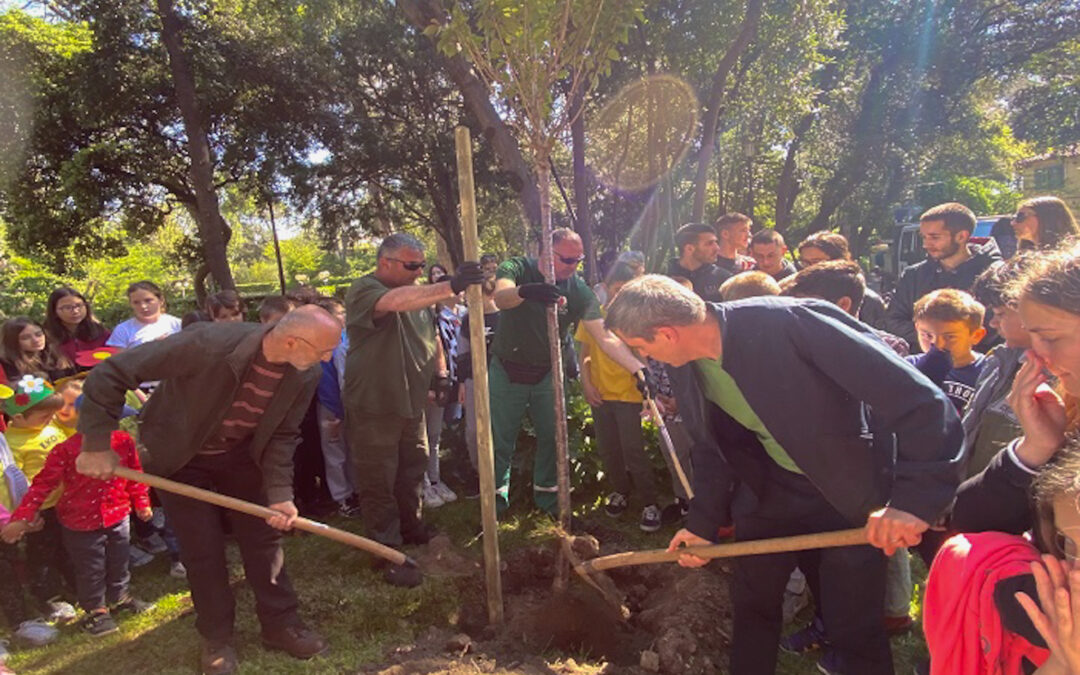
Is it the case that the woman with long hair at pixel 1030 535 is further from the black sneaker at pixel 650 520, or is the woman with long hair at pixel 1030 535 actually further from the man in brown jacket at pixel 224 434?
the black sneaker at pixel 650 520

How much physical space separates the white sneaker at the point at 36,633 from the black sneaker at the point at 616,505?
341 cm

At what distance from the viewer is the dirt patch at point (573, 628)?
307cm

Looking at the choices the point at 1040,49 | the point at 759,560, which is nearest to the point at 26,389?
the point at 759,560

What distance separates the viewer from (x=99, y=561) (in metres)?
3.70

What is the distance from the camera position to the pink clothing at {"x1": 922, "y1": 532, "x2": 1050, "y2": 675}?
4.89 feet

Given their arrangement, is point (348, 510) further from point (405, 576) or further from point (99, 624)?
point (99, 624)

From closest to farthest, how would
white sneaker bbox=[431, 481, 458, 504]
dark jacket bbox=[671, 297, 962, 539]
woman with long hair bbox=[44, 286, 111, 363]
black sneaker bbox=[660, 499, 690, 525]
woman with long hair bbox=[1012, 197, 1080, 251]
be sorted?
1. dark jacket bbox=[671, 297, 962, 539]
2. woman with long hair bbox=[1012, 197, 1080, 251]
3. black sneaker bbox=[660, 499, 690, 525]
4. woman with long hair bbox=[44, 286, 111, 363]
5. white sneaker bbox=[431, 481, 458, 504]

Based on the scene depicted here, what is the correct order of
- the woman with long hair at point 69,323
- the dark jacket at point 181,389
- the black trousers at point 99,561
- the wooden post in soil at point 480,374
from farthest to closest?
the woman with long hair at point 69,323 < the black trousers at point 99,561 < the wooden post in soil at point 480,374 < the dark jacket at point 181,389

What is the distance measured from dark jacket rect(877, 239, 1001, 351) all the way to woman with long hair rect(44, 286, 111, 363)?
599 cm

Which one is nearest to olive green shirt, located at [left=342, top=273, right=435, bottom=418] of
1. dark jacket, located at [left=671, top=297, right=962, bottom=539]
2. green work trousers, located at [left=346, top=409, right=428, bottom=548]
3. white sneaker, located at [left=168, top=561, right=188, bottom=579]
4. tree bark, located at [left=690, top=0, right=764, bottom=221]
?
green work trousers, located at [left=346, top=409, right=428, bottom=548]

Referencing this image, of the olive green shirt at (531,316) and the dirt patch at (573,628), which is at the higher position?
the olive green shirt at (531,316)

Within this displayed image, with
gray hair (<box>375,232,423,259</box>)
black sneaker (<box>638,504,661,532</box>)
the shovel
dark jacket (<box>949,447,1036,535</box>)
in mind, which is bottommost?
black sneaker (<box>638,504,661,532</box>)

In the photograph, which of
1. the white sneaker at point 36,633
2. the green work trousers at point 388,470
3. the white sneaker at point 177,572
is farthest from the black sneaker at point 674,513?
the white sneaker at point 36,633

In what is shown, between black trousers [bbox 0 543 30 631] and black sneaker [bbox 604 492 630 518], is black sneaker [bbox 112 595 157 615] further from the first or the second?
black sneaker [bbox 604 492 630 518]
